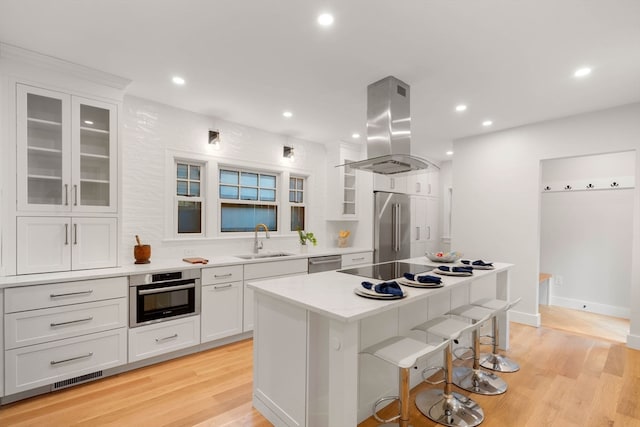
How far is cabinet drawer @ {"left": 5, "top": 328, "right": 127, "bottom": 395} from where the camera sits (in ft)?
7.39

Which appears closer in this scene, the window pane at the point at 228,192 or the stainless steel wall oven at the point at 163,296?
the stainless steel wall oven at the point at 163,296

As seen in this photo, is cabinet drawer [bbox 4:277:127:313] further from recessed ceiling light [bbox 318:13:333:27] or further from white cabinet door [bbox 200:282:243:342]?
recessed ceiling light [bbox 318:13:333:27]

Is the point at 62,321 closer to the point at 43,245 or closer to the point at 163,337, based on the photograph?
the point at 43,245

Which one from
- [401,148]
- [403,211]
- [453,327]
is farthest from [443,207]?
[453,327]

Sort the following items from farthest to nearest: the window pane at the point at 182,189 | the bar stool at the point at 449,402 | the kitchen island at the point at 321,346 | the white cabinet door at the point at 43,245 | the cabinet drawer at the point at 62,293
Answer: the window pane at the point at 182,189 < the white cabinet door at the point at 43,245 < the cabinet drawer at the point at 62,293 < the bar stool at the point at 449,402 < the kitchen island at the point at 321,346

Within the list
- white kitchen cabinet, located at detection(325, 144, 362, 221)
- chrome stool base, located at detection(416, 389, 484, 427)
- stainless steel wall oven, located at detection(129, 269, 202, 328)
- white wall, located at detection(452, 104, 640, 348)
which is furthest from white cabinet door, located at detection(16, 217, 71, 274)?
white wall, located at detection(452, 104, 640, 348)

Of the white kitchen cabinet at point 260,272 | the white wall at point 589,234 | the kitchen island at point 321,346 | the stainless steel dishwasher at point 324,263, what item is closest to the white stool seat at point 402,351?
the kitchen island at point 321,346

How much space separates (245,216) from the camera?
4.39 m

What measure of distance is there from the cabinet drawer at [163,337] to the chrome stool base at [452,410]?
86.1 inches

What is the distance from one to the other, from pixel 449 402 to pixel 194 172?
3570 mm

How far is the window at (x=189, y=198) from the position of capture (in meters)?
3.79

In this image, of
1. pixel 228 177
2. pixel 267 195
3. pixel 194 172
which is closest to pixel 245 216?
pixel 267 195

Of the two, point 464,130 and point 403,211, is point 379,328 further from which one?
point 403,211

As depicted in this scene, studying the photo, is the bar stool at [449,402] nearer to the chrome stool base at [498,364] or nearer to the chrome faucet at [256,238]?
the chrome stool base at [498,364]
